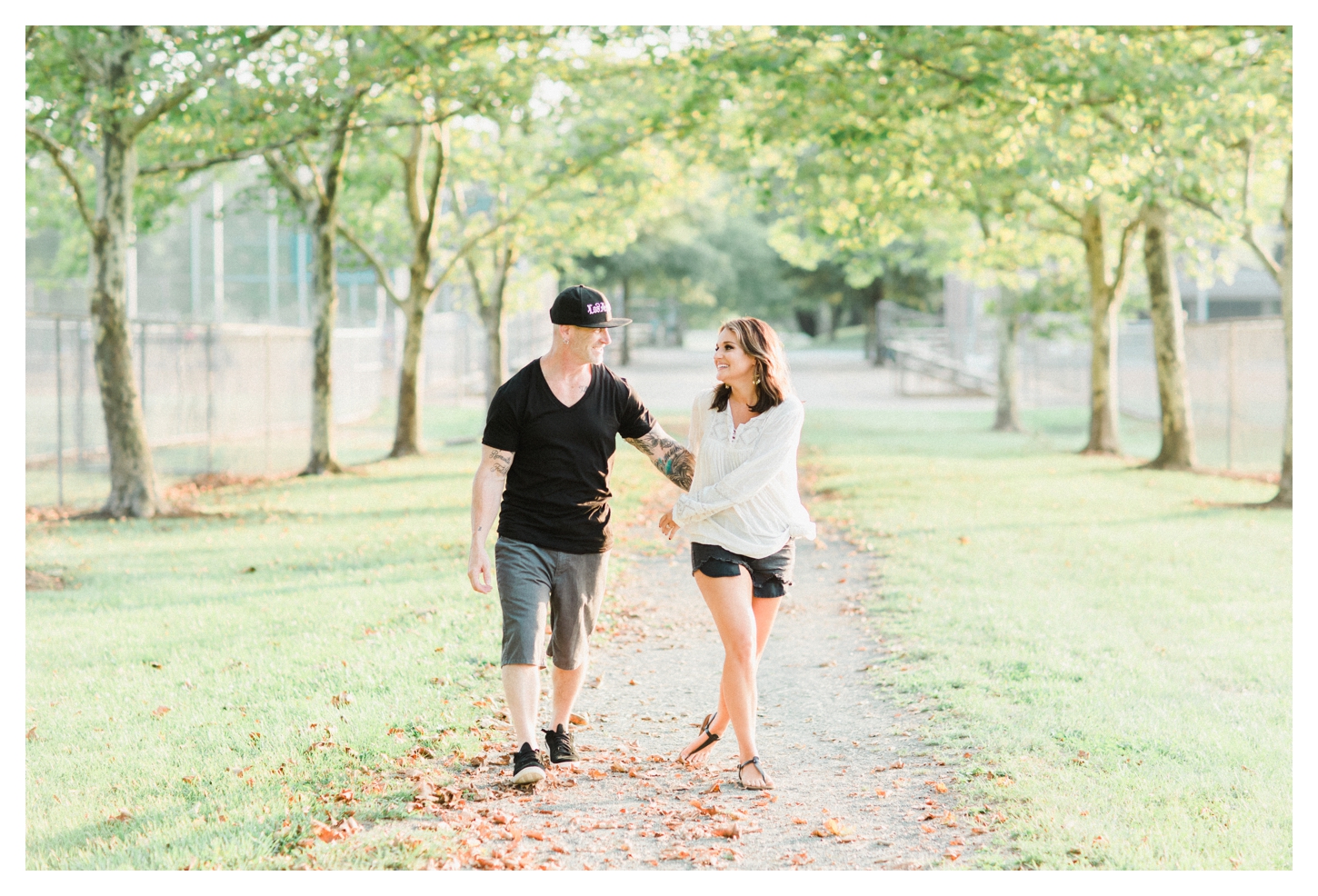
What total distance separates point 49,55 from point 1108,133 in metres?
10.3

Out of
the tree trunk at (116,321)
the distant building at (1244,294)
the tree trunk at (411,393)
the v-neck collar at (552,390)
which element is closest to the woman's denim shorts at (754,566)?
the v-neck collar at (552,390)

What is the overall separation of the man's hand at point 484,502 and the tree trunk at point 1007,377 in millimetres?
21311

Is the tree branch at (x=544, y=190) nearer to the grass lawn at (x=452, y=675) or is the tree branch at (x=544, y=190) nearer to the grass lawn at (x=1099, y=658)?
the grass lawn at (x=1099, y=658)

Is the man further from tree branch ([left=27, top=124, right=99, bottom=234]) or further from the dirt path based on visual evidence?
tree branch ([left=27, top=124, right=99, bottom=234])

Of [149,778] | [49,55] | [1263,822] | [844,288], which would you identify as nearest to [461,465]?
[49,55]

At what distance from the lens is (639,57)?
54.9ft

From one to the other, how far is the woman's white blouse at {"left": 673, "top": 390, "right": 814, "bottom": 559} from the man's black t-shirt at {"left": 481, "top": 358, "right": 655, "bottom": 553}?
0.38m

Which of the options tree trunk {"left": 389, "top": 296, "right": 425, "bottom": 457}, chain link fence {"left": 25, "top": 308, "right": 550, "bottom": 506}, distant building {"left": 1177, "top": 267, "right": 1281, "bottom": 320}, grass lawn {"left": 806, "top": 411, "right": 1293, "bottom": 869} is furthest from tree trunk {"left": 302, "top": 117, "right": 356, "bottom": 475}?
distant building {"left": 1177, "top": 267, "right": 1281, "bottom": 320}

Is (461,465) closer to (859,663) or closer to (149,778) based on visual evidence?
(859,663)

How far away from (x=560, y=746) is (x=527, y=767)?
0.42m

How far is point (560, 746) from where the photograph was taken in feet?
17.0

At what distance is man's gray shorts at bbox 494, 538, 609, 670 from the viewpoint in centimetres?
483

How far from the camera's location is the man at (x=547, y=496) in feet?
15.9

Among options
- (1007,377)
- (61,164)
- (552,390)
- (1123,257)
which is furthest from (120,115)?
(1007,377)
